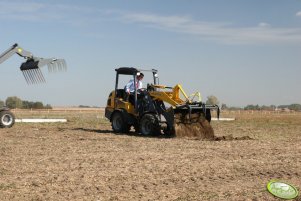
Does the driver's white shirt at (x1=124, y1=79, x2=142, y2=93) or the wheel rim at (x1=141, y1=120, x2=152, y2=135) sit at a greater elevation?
the driver's white shirt at (x1=124, y1=79, x2=142, y2=93)

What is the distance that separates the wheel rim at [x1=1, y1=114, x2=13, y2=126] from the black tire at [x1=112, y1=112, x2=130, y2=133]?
4976mm

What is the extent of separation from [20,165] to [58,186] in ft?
7.14

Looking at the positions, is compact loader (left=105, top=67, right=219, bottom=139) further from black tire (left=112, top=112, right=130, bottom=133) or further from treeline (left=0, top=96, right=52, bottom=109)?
treeline (left=0, top=96, right=52, bottom=109)

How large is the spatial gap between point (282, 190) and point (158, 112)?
30.7 feet

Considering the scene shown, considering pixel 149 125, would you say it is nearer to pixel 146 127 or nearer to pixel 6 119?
pixel 146 127

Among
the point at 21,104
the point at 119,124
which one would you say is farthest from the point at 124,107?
the point at 21,104

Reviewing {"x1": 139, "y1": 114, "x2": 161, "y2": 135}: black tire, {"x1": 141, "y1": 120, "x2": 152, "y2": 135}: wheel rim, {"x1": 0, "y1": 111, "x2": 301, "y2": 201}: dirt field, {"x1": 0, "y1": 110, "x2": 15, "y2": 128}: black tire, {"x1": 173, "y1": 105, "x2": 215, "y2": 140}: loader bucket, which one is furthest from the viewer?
{"x1": 0, "y1": 110, "x2": 15, "y2": 128}: black tire

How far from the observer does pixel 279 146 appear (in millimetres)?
12586

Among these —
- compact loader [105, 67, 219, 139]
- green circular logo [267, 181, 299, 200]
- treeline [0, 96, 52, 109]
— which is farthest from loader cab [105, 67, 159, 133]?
treeline [0, 96, 52, 109]

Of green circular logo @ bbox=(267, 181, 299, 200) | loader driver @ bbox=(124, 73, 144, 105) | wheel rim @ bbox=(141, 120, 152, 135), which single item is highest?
loader driver @ bbox=(124, 73, 144, 105)

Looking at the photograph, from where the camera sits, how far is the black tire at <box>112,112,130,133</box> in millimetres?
17103

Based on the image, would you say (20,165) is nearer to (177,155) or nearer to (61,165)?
(61,165)

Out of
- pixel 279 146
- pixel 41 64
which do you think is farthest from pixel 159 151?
pixel 41 64

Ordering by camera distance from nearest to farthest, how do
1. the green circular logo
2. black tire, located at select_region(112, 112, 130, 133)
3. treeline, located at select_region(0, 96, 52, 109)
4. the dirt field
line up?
the green circular logo
the dirt field
black tire, located at select_region(112, 112, 130, 133)
treeline, located at select_region(0, 96, 52, 109)
